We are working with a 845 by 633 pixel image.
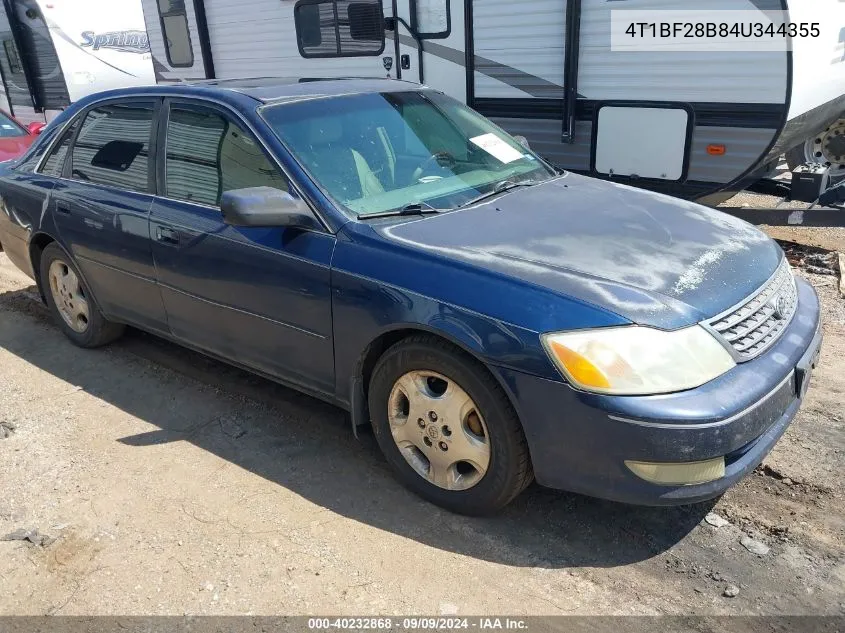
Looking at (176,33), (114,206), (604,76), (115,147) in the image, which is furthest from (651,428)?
(176,33)

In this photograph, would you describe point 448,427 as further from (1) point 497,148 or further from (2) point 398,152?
(1) point 497,148

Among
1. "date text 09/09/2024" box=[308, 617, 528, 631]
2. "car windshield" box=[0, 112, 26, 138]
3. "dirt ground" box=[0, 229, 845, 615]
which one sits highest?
"car windshield" box=[0, 112, 26, 138]

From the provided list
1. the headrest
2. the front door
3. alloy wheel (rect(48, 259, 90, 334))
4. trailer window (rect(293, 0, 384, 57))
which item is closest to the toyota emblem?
the front door

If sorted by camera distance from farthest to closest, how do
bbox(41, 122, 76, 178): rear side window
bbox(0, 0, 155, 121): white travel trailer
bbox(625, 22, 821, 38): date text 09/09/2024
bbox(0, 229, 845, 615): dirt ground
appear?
bbox(0, 0, 155, 121): white travel trailer < bbox(625, 22, 821, 38): date text 09/09/2024 < bbox(41, 122, 76, 178): rear side window < bbox(0, 229, 845, 615): dirt ground

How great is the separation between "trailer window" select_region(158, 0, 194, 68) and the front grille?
795 centimetres

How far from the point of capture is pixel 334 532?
115 inches

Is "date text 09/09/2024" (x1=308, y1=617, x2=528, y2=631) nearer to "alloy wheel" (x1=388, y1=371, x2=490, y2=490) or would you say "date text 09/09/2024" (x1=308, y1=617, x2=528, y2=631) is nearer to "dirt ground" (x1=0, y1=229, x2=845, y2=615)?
"dirt ground" (x1=0, y1=229, x2=845, y2=615)

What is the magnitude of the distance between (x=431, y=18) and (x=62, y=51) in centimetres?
813

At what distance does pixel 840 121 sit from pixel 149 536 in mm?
7362

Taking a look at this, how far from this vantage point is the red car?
28.8 feet

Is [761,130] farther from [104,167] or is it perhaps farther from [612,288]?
[104,167]

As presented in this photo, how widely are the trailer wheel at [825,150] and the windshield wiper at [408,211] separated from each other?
5.47 m

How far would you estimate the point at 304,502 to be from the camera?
10.3 ft

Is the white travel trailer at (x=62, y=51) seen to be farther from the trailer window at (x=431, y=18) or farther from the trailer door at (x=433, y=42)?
the trailer window at (x=431, y=18)
